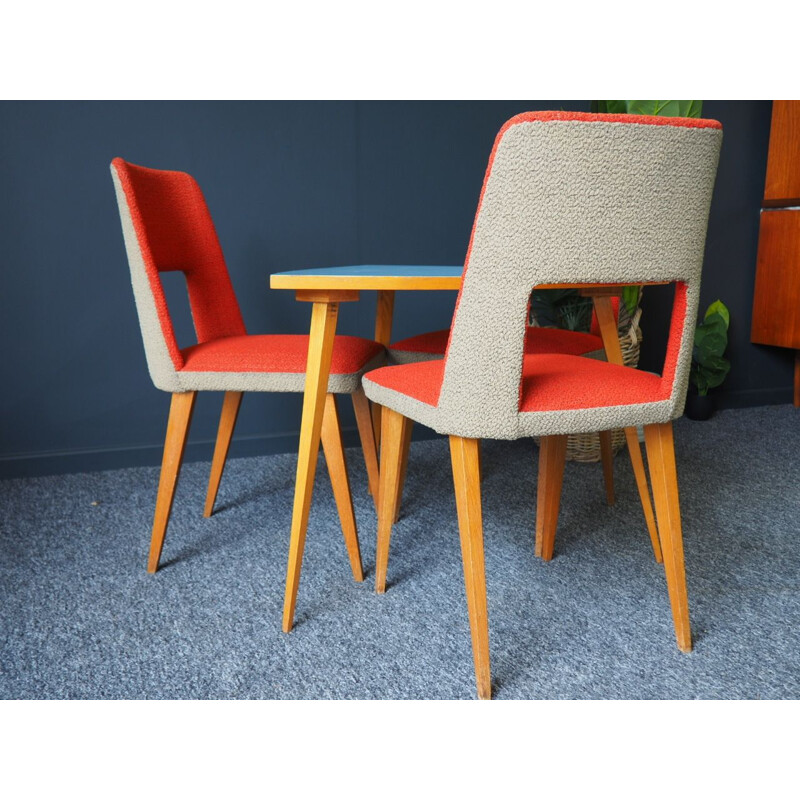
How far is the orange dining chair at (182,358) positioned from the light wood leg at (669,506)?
0.62 metres

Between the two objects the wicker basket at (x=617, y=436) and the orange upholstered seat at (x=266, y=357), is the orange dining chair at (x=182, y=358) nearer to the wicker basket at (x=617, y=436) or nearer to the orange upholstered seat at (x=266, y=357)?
the orange upholstered seat at (x=266, y=357)

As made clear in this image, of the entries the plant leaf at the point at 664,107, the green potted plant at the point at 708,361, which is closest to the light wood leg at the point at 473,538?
the plant leaf at the point at 664,107

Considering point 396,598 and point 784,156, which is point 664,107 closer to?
point 784,156

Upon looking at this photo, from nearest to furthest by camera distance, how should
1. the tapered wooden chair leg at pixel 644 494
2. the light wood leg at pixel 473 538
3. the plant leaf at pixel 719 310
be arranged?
the light wood leg at pixel 473 538
the tapered wooden chair leg at pixel 644 494
the plant leaf at pixel 719 310

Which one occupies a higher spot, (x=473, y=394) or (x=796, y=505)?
(x=473, y=394)

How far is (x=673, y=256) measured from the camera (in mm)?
1144

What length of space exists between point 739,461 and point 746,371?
1.06 metres

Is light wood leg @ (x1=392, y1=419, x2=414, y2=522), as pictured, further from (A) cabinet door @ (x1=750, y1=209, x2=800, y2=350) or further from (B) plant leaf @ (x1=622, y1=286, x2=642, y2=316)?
(A) cabinet door @ (x1=750, y1=209, x2=800, y2=350)

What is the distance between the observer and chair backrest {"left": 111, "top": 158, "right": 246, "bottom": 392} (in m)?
1.52

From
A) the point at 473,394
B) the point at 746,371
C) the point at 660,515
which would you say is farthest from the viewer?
the point at 746,371

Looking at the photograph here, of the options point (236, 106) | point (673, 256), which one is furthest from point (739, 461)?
point (236, 106)

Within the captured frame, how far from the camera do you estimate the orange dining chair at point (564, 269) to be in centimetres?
102

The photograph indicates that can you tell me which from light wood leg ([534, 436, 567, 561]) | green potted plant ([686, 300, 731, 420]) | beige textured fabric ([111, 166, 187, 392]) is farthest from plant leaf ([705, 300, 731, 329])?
beige textured fabric ([111, 166, 187, 392])

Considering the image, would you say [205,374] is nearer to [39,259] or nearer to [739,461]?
[39,259]
